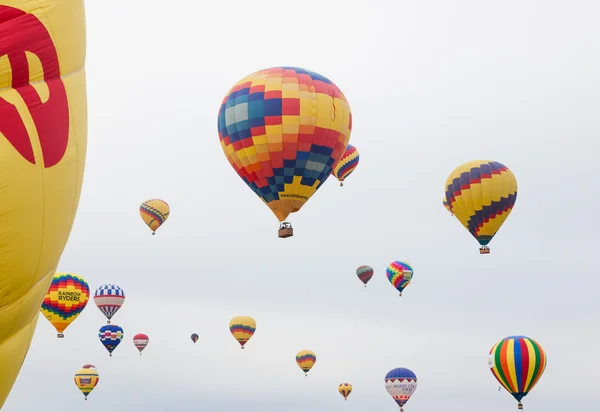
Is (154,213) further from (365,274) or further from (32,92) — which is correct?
(32,92)

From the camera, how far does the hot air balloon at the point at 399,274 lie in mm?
52406

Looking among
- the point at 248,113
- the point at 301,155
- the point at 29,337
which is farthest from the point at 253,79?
the point at 29,337

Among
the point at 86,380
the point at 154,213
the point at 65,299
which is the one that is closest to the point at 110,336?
the point at 86,380

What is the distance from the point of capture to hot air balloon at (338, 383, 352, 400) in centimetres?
6269

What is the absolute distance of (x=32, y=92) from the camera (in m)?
5.40

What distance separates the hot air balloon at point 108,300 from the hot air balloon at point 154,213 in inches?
204

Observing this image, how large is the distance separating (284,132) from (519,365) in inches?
681

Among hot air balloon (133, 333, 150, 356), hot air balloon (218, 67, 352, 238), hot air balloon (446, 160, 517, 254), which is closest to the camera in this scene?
hot air balloon (218, 67, 352, 238)

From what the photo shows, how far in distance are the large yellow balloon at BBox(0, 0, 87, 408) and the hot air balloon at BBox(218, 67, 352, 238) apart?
62.8 ft

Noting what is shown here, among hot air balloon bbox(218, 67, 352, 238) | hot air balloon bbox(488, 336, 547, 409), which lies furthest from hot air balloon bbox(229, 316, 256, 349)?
hot air balloon bbox(218, 67, 352, 238)

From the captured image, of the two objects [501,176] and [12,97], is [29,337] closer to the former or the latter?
[12,97]

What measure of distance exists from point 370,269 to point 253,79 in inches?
1158

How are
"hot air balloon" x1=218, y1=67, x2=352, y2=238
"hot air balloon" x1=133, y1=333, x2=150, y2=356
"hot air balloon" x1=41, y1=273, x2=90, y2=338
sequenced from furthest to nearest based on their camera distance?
1. "hot air balloon" x1=133, y1=333, x2=150, y2=356
2. "hot air balloon" x1=41, y1=273, x2=90, y2=338
3. "hot air balloon" x1=218, y1=67, x2=352, y2=238

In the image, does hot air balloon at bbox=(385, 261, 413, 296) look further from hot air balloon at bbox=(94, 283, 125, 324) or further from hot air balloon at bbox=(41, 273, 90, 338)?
hot air balloon at bbox=(41, 273, 90, 338)
